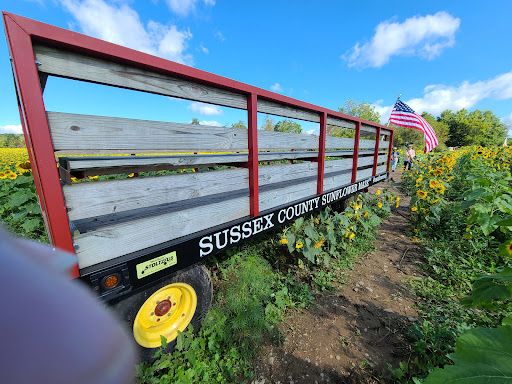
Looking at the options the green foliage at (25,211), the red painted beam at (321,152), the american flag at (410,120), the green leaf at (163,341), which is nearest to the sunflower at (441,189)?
the red painted beam at (321,152)

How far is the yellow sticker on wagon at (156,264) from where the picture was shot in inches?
54.7

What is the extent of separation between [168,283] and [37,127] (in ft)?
3.97

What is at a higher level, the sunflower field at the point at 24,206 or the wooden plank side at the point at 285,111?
the wooden plank side at the point at 285,111

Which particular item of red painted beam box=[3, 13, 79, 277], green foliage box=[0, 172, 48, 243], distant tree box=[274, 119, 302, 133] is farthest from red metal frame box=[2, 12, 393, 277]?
distant tree box=[274, 119, 302, 133]

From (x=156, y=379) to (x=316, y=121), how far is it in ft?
9.07

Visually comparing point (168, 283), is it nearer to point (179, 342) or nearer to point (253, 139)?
point (179, 342)

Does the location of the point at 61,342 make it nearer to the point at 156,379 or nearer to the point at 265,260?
the point at 156,379

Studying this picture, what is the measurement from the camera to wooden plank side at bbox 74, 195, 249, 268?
4.09ft

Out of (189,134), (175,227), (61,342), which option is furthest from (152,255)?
(61,342)

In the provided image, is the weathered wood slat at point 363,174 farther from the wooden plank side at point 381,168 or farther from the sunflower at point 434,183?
the sunflower at point 434,183

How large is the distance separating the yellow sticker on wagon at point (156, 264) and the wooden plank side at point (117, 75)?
1.03 m

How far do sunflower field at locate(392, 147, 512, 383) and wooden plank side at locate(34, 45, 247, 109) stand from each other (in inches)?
68.8

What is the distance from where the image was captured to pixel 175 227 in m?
1.55

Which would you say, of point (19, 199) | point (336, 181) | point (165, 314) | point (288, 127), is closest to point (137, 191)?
point (165, 314)
